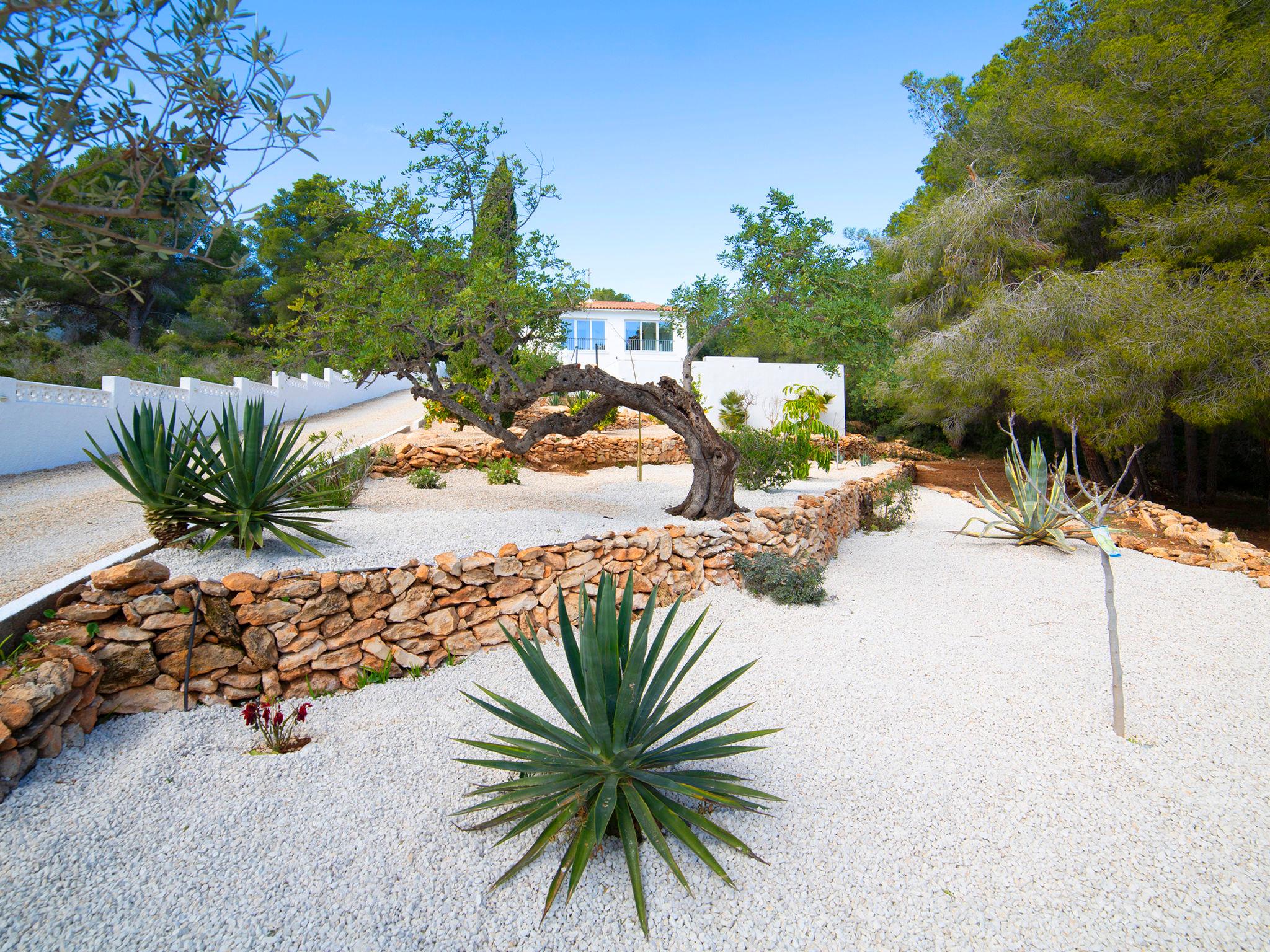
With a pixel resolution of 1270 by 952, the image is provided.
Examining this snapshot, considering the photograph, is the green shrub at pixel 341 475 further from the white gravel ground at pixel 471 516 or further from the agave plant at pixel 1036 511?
the agave plant at pixel 1036 511

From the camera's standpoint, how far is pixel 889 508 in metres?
9.45

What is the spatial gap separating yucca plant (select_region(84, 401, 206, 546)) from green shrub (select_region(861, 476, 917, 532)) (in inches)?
299

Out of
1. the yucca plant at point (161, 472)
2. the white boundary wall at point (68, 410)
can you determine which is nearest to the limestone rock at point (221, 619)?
the yucca plant at point (161, 472)

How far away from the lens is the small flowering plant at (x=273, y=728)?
313cm

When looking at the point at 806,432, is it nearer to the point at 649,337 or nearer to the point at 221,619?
the point at 221,619

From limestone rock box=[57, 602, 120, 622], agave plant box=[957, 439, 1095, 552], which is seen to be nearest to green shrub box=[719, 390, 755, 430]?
agave plant box=[957, 439, 1095, 552]

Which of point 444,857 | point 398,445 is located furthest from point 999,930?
point 398,445

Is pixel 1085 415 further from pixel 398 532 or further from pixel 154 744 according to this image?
pixel 154 744

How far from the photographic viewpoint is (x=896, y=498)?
34.2 feet

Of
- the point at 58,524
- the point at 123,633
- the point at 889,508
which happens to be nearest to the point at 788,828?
the point at 123,633

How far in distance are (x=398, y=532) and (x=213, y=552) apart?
50.9 inches

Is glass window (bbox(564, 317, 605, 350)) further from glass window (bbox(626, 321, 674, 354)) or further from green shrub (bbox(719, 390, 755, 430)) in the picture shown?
green shrub (bbox(719, 390, 755, 430))

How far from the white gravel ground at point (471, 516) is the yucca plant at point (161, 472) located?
24 centimetres

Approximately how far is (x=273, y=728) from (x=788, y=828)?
262 cm
